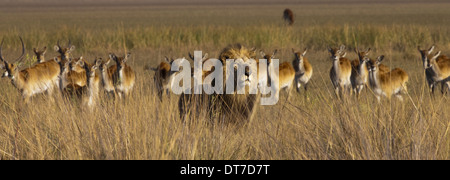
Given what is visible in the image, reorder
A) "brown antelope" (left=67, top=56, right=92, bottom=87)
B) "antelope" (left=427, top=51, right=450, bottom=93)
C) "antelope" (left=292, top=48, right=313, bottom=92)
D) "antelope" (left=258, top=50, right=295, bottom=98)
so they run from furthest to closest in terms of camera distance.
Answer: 1. "antelope" (left=292, top=48, right=313, bottom=92)
2. "antelope" (left=258, top=50, right=295, bottom=98)
3. "antelope" (left=427, top=51, right=450, bottom=93)
4. "brown antelope" (left=67, top=56, right=92, bottom=87)

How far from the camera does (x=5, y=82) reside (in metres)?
11.3

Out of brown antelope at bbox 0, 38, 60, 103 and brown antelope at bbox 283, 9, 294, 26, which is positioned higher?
brown antelope at bbox 283, 9, 294, 26

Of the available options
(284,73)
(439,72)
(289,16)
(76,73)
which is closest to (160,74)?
(76,73)

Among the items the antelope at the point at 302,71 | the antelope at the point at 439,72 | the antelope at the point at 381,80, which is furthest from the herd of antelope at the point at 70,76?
the antelope at the point at 439,72

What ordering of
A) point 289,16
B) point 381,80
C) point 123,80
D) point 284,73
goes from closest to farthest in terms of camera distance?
point 381,80
point 123,80
point 284,73
point 289,16

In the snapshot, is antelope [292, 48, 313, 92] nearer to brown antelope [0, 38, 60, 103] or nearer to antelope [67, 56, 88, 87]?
antelope [67, 56, 88, 87]

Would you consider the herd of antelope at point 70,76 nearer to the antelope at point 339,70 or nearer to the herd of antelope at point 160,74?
the herd of antelope at point 160,74

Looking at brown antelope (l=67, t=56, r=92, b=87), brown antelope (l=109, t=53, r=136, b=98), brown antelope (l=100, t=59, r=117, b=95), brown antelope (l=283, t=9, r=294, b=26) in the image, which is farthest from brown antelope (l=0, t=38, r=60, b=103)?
brown antelope (l=283, t=9, r=294, b=26)

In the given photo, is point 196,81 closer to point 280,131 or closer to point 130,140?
point 280,131

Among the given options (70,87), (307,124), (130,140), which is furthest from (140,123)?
(70,87)

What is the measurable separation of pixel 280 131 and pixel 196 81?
1.16m

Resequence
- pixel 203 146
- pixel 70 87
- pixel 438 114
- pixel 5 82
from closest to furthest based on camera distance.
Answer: pixel 203 146 < pixel 438 114 < pixel 70 87 < pixel 5 82

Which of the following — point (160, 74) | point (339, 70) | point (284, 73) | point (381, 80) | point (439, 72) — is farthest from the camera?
point (284, 73)

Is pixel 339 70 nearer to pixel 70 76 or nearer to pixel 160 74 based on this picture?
pixel 160 74
